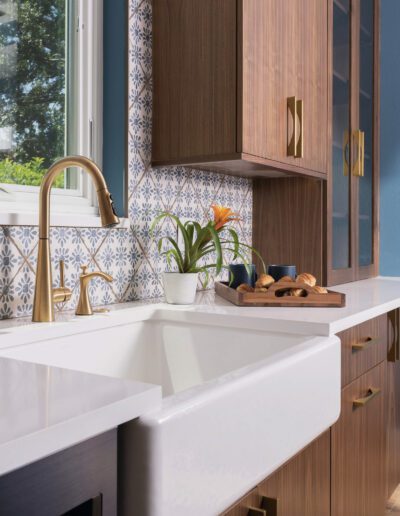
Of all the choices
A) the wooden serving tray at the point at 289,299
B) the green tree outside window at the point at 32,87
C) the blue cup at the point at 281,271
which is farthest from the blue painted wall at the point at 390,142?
the green tree outside window at the point at 32,87

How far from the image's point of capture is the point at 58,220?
4.92 ft

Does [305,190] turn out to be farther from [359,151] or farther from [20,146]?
[20,146]

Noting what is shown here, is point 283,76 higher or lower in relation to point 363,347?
higher

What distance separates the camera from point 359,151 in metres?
2.65

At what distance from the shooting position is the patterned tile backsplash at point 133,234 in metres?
1.41

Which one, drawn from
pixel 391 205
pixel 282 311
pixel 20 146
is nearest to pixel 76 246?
pixel 20 146

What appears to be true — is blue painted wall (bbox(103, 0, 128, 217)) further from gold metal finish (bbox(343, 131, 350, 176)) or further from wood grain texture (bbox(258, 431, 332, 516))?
gold metal finish (bbox(343, 131, 350, 176))

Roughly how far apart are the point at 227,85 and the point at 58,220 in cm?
66

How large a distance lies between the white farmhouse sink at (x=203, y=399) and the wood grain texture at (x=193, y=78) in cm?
56

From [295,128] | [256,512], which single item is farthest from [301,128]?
[256,512]

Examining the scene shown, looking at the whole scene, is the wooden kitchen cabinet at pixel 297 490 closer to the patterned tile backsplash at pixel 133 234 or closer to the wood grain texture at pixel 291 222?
the patterned tile backsplash at pixel 133 234

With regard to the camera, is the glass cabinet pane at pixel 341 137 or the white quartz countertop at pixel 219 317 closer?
the white quartz countertop at pixel 219 317

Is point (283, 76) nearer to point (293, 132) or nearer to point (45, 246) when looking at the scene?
point (293, 132)

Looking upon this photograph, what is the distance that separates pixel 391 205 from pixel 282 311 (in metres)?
1.72
